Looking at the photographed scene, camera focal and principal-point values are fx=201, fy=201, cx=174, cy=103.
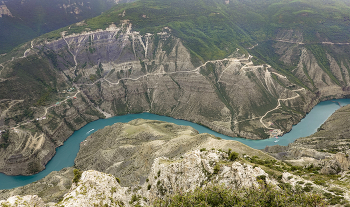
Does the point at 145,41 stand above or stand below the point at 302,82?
above

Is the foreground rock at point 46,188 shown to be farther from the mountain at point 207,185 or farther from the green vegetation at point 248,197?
the green vegetation at point 248,197

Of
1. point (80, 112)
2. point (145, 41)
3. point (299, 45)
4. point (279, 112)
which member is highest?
point (145, 41)

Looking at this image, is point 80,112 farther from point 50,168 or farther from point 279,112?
point 279,112

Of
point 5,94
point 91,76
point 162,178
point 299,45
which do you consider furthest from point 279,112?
point 5,94

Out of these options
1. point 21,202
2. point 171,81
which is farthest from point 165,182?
point 171,81

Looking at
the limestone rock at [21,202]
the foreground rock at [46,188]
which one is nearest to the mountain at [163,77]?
the foreground rock at [46,188]

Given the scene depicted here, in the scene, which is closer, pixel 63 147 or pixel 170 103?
pixel 63 147

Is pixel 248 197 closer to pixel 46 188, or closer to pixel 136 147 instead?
pixel 136 147

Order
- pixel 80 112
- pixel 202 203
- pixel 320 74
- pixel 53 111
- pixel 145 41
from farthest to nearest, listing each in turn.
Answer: pixel 145 41, pixel 320 74, pixel 80 112, pixel 53 111, pixel 202 203
